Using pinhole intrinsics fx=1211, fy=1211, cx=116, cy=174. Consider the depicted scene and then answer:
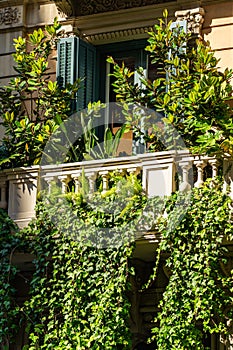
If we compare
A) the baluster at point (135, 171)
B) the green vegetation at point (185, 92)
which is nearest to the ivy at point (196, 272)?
the green vegetation at point (185, 92)

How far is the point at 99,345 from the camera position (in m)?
18.2

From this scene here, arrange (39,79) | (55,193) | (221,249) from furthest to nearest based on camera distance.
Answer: (39,79)
(55,193)
(221,249)

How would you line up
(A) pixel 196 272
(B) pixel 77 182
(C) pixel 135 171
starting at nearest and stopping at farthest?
(A) pixel 196 272 → (C) pixel 135 171 → (B) pixel 77 182

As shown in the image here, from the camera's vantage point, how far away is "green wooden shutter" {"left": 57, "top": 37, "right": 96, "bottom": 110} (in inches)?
844

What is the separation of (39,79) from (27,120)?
829 millimetres

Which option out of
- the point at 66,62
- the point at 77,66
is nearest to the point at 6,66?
the point at 66,62

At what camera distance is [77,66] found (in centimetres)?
2152

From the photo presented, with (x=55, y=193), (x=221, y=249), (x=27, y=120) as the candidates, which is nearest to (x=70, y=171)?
(x=55, y=193)

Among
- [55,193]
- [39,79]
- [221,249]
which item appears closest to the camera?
[221,249]

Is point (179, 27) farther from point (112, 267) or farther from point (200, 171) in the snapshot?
point (112, 267)

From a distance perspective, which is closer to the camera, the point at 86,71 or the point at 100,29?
the point at 86,71

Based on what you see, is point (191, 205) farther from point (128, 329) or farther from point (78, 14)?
point (78, 14)

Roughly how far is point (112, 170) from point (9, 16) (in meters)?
4.93

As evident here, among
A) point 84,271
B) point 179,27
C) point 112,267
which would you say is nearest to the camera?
point 112,267
